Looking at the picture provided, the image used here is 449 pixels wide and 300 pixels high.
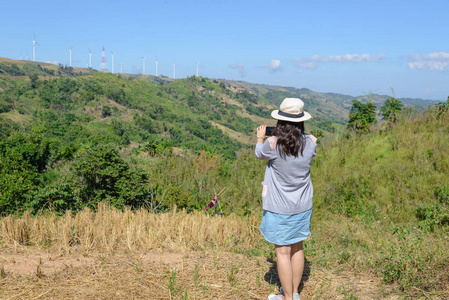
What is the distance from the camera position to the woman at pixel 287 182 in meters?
2.65

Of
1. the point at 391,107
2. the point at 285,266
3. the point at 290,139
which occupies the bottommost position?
the point at 285,266

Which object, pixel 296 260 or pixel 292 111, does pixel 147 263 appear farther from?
pixel 292 111

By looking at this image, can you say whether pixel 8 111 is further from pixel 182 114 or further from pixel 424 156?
pixel 424 156

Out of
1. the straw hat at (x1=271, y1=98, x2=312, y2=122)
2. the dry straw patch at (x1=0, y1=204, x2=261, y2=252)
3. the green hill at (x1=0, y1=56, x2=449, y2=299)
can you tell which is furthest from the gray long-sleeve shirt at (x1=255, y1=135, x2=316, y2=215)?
the dry straw patch at (x1=0, y1=204, x2=261, y2=252)

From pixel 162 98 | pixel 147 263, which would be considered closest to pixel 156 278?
pixel 147 263

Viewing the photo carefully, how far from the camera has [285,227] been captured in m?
2.72

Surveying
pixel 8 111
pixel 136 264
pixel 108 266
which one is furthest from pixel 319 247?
pixel 8 111

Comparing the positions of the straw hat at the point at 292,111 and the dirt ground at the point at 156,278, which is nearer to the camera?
the straw hat at the point at 292,111

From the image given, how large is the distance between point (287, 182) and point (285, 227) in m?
0.37

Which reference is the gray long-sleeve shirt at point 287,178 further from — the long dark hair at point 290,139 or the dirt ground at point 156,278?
the dirt ground at point 156,278

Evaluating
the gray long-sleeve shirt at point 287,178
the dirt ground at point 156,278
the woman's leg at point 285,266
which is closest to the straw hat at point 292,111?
the gray long-sleeve shirt at point 287,178

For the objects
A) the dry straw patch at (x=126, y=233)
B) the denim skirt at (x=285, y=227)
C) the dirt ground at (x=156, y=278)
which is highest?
the denim skirt at (x=285, y=227)

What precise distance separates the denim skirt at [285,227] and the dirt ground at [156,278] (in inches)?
26.4

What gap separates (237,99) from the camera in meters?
130
